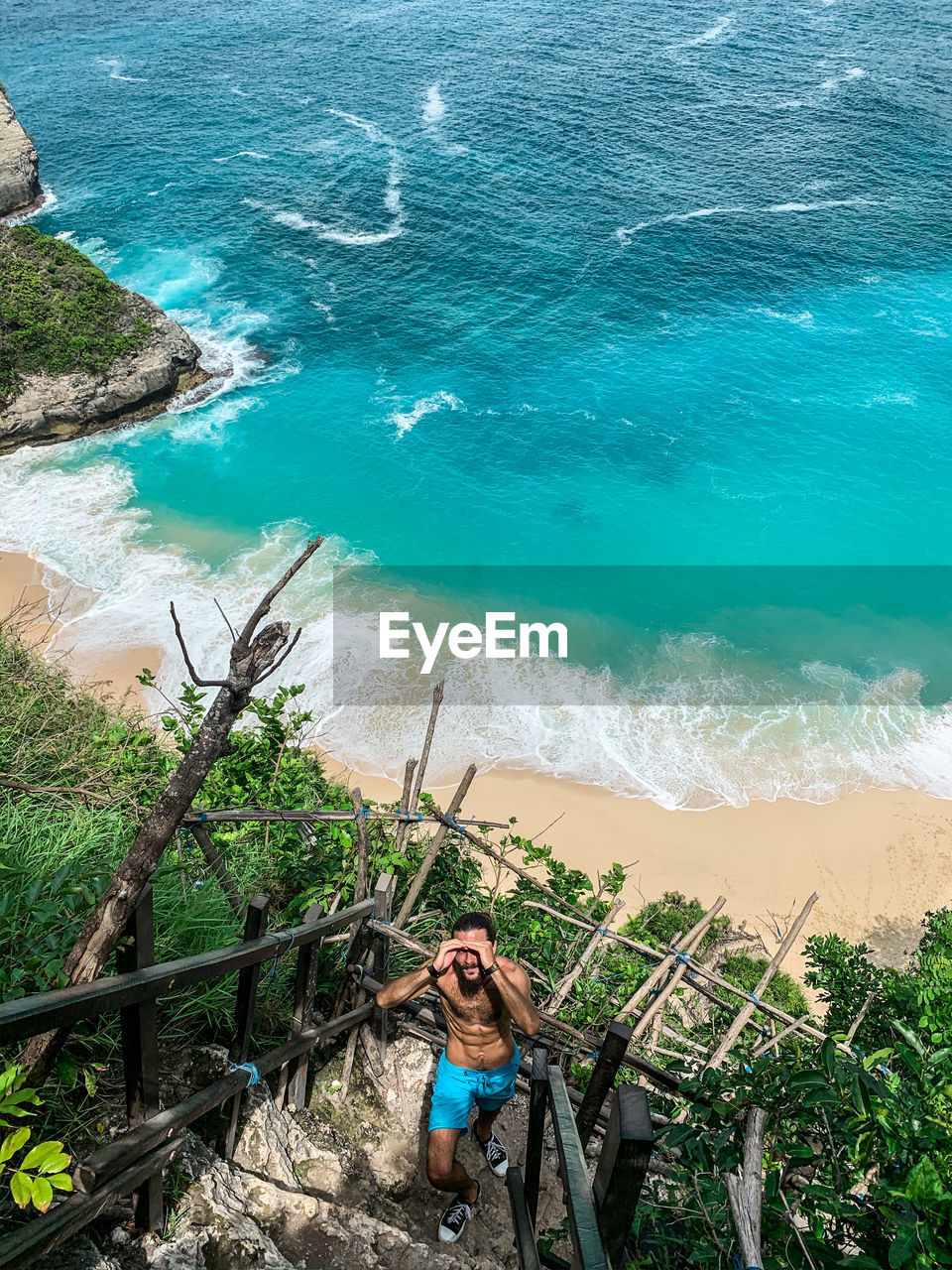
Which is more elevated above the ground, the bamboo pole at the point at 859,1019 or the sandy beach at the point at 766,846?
the bamboo pole at the point at 859,1019

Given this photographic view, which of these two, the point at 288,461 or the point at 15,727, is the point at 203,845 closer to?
the point at 15,727

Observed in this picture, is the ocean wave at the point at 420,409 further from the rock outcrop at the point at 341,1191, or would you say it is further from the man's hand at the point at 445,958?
the man's hand at the point at 445,958

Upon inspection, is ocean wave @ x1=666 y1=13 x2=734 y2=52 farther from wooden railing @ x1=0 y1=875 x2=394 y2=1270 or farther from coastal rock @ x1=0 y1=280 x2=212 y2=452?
wooden railing @ x1=0 y1=875 x2=394 y2=1270

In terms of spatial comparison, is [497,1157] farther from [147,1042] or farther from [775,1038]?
[147,1042]

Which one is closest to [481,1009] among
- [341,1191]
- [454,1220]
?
[454,1220]

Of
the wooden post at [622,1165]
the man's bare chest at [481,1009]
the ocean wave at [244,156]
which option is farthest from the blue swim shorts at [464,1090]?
the ocean wave at [244,156]
